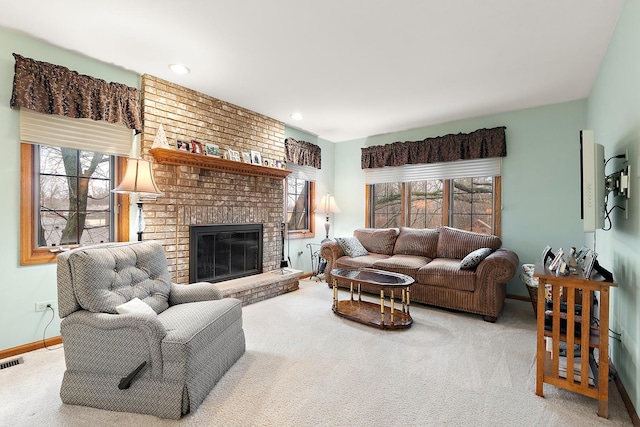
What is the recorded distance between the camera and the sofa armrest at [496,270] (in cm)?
323

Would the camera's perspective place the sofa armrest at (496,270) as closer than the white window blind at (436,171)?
Yes

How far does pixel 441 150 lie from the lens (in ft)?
15.2

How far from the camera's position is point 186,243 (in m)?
3.49

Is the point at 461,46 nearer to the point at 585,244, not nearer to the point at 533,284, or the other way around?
the point at 533,284

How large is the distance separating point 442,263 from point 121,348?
3386 mm

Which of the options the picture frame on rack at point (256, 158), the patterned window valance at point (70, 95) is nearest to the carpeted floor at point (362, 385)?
the patterned window valance at point (70, 95)

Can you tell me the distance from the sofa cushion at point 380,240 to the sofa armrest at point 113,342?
3538 millimetres

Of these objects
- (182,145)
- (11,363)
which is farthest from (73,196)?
(11,363)

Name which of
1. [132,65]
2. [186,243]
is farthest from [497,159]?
[132,65]

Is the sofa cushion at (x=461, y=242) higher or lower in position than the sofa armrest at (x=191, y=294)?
higher

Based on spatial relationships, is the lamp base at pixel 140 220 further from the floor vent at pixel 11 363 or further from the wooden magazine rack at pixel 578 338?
the wooden magazine rack at pixel 578 338

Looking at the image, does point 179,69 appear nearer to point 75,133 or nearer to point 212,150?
point 212,150

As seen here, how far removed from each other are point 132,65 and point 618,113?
4107 mm

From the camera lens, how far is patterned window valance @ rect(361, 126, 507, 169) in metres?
4.21
